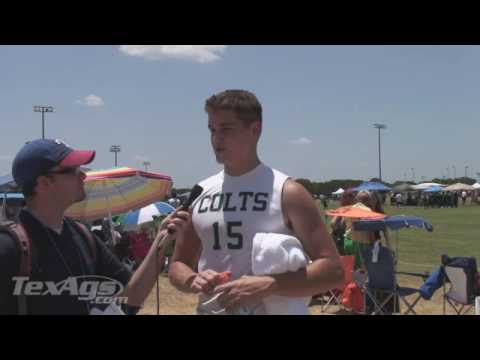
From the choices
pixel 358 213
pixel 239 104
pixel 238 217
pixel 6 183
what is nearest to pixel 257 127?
pixel 239 104

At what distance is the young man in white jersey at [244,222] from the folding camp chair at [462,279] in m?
6.00

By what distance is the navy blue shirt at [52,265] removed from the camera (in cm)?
177

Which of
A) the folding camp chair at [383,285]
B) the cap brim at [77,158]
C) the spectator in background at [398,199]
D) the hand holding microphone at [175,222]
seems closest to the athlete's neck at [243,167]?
the hand holding microphone at [175,222]

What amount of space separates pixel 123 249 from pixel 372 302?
546 cm

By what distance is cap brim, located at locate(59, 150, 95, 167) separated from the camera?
208 centimetres

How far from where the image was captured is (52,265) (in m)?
1.92

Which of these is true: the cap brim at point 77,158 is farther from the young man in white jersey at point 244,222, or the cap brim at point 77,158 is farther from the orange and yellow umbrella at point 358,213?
the orange and yellow umbrella at point 358,213

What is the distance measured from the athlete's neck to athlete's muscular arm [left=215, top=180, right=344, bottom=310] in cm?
18

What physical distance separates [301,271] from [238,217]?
12.8 inches

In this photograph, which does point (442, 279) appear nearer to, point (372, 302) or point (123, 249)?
point (372, 302)

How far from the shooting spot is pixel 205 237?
209 cm

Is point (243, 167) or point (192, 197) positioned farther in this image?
point (192, 197)

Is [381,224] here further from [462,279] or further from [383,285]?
[462,279]
